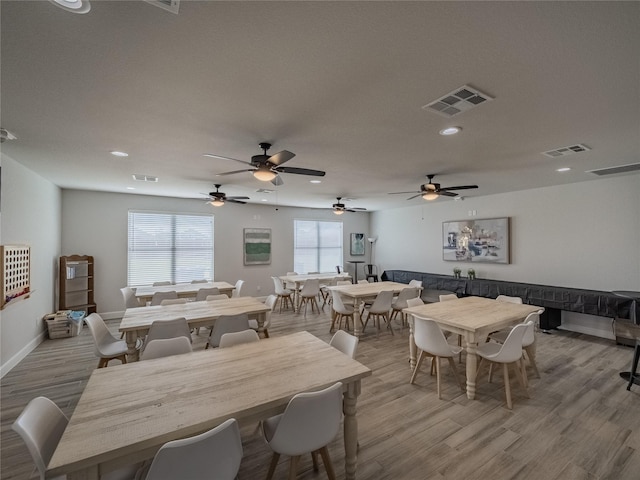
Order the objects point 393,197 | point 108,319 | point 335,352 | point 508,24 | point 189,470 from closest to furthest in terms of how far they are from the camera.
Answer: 1. point 189,470
2. point 508,24
3. point 335,352
4. point 108,319
5. point 393,197

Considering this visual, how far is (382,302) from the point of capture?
4.73 meters

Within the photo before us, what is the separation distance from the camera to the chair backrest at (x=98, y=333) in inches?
115

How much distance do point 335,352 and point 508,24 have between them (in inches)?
88.5

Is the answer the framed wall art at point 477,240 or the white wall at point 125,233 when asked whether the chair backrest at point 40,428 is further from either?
the framed wall art at point 477,240

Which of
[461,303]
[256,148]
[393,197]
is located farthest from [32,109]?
[393,197]

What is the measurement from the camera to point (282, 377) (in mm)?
1729

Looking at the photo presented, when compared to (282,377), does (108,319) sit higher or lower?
lower

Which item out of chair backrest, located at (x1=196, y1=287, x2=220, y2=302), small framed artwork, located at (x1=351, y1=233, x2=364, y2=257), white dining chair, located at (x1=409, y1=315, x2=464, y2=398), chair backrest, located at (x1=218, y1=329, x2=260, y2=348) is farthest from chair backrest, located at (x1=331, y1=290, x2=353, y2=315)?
small framed artwork, located at (x1=351, y1=233, x2=364, y2=257)

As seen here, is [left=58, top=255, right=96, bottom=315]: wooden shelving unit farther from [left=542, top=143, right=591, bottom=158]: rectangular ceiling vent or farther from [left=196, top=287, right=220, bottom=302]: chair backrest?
[left=542, top=143, right=591, bottom=158]: rectangular ceiling vent

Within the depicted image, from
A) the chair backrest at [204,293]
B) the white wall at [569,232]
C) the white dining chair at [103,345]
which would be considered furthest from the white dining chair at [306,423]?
the white wall at [569,232]

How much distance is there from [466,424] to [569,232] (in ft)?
15.3

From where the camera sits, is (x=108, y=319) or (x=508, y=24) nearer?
(x=508, y=24)

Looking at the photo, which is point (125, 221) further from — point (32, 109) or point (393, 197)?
point (393, 197)

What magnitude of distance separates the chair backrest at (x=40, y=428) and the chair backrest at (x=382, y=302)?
13.0ft
